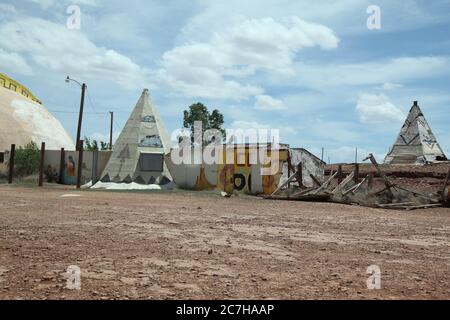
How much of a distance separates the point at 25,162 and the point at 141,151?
9.45 meters

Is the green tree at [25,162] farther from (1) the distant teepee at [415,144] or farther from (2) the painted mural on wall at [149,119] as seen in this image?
(1) the distant teepee at [415,144]

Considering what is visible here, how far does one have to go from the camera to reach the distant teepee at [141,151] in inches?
1082

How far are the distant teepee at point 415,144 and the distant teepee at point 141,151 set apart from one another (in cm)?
1603

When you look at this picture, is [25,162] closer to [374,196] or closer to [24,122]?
[24,122]

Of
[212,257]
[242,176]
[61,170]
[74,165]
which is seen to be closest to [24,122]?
[61,170]

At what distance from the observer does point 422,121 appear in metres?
33.5

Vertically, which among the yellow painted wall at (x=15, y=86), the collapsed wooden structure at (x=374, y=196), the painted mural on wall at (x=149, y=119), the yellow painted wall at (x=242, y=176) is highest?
the yellow painted wall at (x=15, y=86)

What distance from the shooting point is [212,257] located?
6.21 m

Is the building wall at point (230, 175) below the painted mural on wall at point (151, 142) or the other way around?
below

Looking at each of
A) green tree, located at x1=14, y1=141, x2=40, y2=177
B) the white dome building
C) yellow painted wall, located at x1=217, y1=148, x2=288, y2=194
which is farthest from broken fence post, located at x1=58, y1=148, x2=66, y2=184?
yellow painted wall, located at x1=217, y1=148, x2=288, y2=194

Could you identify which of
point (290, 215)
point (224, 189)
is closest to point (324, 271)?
point (290, 215)

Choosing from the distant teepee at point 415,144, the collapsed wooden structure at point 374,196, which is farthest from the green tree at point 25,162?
the distant teepee at point 415,144

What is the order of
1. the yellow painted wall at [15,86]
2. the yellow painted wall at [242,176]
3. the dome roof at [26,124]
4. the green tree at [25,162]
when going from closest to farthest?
the yellow painted wall at [242,176] → the green tree at [25,162] → the dome roof at [26,124] → the yellow painted wall at [15,86]
